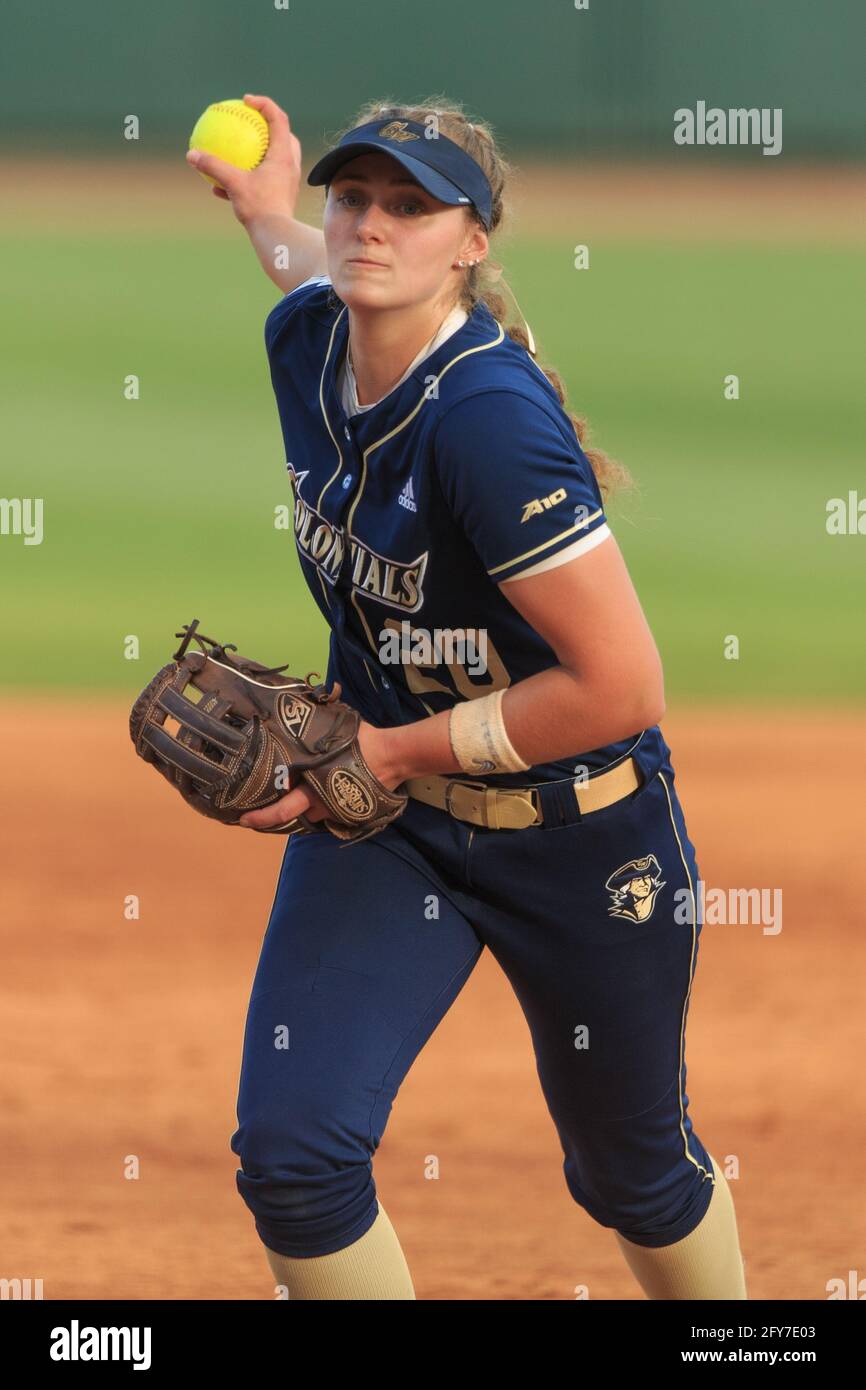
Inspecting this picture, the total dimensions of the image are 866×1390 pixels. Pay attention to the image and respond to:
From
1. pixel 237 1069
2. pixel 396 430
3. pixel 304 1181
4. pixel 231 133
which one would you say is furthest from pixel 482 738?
pixel 237 1069

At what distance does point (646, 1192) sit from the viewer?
2494mm

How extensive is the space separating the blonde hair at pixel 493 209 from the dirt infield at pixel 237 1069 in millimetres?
1528

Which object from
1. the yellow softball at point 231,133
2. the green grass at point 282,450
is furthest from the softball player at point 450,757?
the green grass at point 282,450

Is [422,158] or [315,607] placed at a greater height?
[315,607]

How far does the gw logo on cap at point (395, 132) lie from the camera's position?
2.20m

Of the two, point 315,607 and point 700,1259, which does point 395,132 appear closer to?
→ point 700,1259

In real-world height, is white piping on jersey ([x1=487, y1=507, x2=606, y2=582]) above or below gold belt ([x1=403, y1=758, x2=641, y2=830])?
above

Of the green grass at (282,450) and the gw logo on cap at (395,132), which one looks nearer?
the gw logo on cap at (395,132)

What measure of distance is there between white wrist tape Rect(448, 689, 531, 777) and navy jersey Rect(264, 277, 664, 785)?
0.30 feet

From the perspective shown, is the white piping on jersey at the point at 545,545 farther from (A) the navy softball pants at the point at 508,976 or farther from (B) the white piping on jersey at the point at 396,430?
(A) the navy softball pants at the point at 508,976

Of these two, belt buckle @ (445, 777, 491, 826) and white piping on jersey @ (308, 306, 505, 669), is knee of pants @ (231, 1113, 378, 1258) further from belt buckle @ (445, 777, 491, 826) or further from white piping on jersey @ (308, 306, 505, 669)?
white piping on jersey @ (308, 306, 505, 669)

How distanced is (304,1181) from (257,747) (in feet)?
1.90

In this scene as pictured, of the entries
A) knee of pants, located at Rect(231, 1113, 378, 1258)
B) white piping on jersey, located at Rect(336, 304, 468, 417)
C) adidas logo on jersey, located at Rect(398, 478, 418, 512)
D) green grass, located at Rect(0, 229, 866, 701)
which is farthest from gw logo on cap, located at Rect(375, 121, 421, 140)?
green grass, located at Rect(0, 229, 866, 701)

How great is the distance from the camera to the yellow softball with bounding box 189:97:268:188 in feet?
9.67
